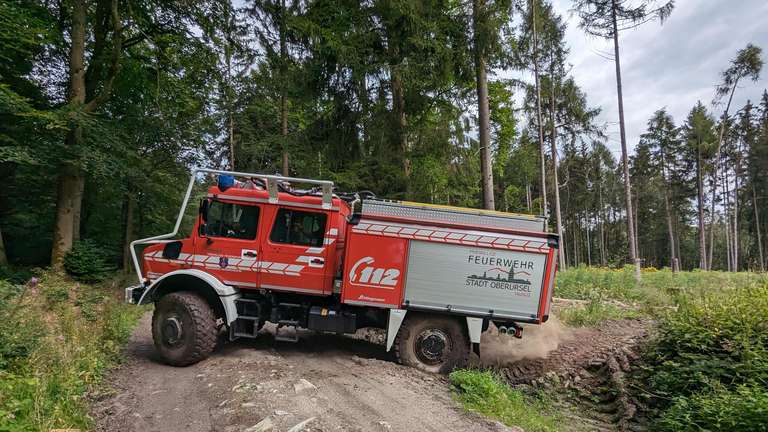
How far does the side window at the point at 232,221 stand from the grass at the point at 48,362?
2257 mm

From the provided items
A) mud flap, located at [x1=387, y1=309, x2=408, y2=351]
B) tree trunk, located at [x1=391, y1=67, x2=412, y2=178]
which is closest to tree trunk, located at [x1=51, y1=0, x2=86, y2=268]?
tree trunk, located at [x1=391, y1=67, x2=412, y2=178]

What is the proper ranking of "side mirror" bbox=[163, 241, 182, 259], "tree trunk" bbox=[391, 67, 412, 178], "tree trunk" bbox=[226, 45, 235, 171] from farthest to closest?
1. "tree trunk" bbox=[226, 45, 235, 171]
2. "tree trunk" bbox=[391, 67, 412, 178]
3. "side mirror" bbox=[163, 241, 182, 259]

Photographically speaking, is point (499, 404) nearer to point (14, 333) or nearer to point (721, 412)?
point (721, 412)

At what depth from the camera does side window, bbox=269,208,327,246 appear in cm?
629

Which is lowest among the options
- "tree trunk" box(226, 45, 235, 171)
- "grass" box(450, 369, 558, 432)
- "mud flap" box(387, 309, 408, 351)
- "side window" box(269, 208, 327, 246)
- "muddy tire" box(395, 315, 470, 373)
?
"grass" box(450, 369, 558, 432)

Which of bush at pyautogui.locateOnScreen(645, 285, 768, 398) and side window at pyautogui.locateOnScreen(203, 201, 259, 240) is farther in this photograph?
side window at pyautogui.locateOnScreen(203, 201, 259, 240)

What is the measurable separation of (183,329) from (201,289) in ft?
2.10

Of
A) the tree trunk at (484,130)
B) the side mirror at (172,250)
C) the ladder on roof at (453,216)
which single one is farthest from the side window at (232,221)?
the tree trunk at (484,130)

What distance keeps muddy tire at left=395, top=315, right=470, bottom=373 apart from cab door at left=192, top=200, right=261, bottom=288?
2526 mm

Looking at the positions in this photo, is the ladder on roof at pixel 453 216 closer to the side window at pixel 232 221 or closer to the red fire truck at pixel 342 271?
the red fire truck at pixel 342 271

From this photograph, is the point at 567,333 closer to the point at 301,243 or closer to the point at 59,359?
the point at 301,243

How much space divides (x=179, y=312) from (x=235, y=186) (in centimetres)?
208

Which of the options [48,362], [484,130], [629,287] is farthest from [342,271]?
[629,287]

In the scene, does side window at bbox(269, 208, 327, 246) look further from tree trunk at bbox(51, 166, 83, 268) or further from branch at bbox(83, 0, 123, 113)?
tree trunk at bbox(51, 166, 83, 268)
